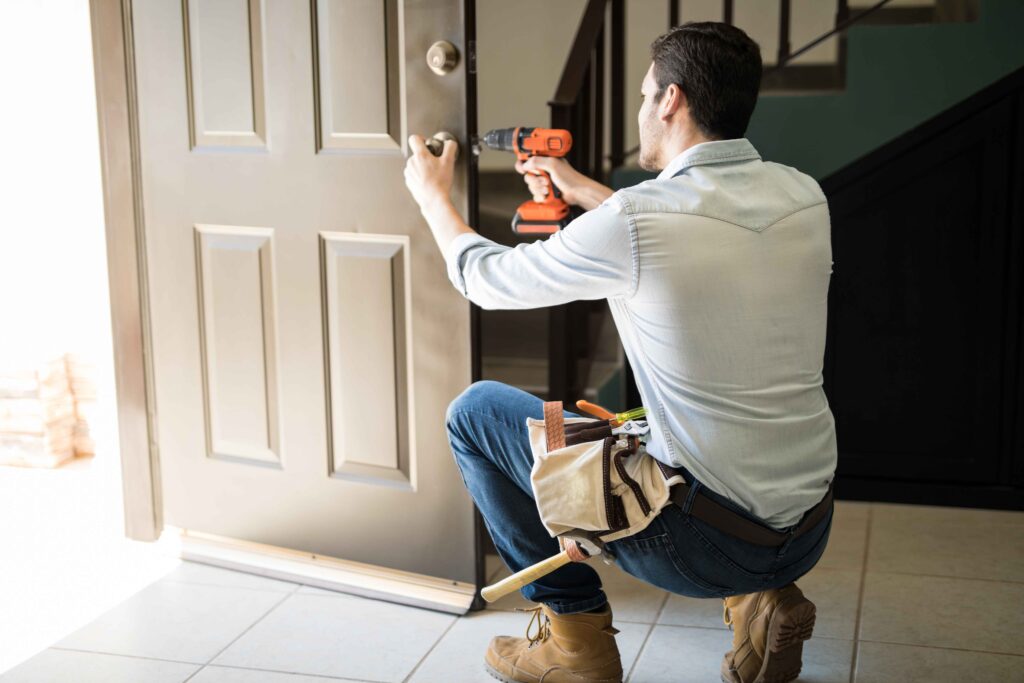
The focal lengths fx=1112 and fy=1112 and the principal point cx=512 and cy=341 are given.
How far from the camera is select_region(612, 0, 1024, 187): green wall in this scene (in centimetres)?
306

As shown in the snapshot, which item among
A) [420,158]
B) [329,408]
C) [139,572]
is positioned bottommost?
[139,572]

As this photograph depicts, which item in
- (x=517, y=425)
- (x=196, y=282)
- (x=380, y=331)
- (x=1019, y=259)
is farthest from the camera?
(x=1019, y=259)

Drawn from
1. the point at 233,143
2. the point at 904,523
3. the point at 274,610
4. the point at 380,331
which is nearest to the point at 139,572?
the point at 274,610

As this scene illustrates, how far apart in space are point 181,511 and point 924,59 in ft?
7.83

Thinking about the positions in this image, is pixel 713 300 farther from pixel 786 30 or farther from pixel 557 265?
pixel 786 30

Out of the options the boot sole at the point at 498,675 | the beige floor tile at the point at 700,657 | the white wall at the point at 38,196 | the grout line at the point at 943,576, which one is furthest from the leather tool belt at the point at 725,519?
the white wall at the point at 38,196

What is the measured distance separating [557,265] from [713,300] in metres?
0.27

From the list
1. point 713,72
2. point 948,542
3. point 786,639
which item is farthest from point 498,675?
point 948,542

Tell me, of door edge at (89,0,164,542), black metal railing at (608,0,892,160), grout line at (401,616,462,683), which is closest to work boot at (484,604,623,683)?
grout line at (401,616,462,683)

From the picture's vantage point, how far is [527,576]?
6.54 feet

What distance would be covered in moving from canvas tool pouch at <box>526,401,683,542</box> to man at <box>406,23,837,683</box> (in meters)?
0.03

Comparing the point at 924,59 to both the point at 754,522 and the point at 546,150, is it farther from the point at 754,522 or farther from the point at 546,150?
the point at 754,522

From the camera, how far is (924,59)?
3127 mm

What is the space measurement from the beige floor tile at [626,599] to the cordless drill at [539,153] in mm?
840
